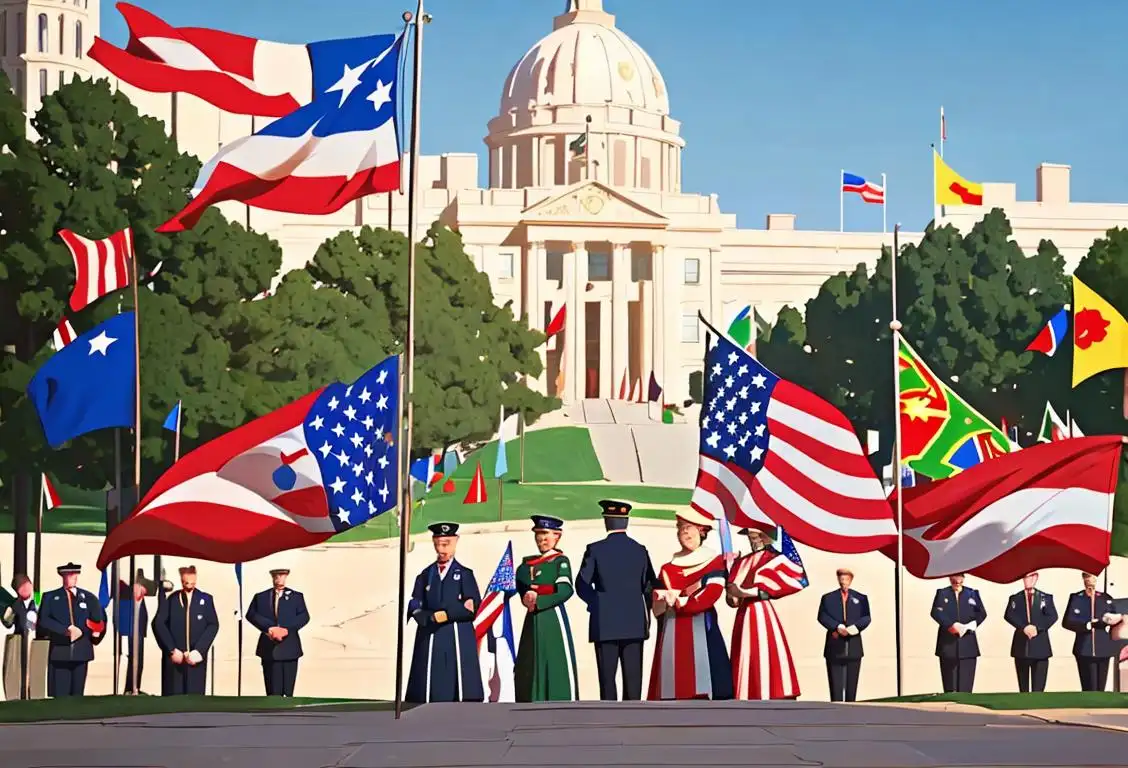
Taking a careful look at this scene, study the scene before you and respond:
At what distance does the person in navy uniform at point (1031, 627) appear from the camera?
19.4 m

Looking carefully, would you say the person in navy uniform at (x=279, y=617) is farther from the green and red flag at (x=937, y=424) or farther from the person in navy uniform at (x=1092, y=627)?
the person in navy uniform at (x=1092, y=627)

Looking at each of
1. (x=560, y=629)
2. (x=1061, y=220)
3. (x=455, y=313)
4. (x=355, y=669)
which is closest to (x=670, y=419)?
(x=455, y=313)

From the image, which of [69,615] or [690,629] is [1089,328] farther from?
[69,615]

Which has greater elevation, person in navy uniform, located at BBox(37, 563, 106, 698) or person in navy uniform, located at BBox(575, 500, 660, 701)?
person in navy uniform, located at BBox(575, 500, 660, 701)

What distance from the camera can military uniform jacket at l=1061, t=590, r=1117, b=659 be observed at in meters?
19.0

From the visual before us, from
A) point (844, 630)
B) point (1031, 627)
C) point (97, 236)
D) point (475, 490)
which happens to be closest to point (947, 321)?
point (475, 490)

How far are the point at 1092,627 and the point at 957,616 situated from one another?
1.35m

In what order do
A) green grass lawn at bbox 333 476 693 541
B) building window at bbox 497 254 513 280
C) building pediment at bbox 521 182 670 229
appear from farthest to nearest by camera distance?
building window at bbox 497 254 513 280, building pediment at bbox 521 182 670 229, green grass lawn at bbox 333 476 693 541

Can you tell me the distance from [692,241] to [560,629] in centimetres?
9070

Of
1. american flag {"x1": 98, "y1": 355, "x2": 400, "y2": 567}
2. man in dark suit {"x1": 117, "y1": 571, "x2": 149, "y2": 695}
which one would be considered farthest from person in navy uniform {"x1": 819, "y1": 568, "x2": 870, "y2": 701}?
man in dark suit {"x1": 117, "y1": 571, "x2": 149, "y2": 695}

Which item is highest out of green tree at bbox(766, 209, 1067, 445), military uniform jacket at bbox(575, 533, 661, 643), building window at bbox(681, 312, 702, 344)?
building window at bbox(681, 312, 702, 344)

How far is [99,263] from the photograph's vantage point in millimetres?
24812

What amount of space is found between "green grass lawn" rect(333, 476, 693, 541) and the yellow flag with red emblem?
22.1 metres

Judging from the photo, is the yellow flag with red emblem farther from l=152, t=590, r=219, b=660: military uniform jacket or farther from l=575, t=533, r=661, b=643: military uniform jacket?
l=152, t=590, r=219, b=660: military uniform jacket
